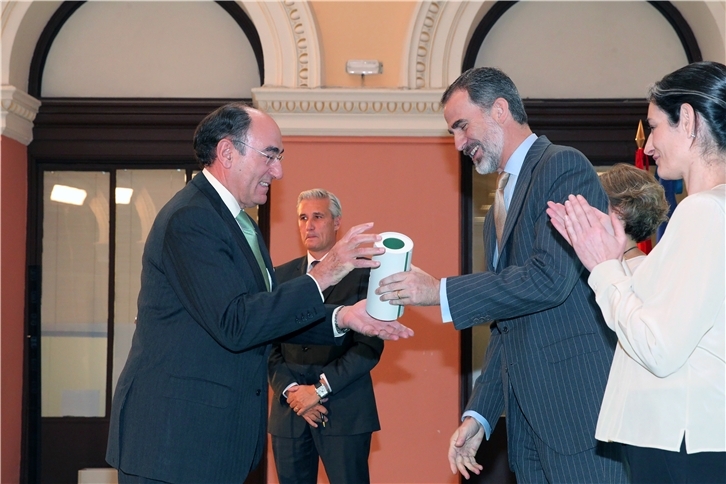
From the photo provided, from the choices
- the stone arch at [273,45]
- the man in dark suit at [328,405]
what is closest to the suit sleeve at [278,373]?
the man in dark suit at [328,405]

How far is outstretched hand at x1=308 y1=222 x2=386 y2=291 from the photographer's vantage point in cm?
246

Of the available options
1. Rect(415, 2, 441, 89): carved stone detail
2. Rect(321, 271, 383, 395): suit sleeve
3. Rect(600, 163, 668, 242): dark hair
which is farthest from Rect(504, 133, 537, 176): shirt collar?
Rect(415, 2, 441, 89): carved stone detail

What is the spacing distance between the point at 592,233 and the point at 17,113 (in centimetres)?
444

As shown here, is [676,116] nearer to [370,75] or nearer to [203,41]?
[370,75]

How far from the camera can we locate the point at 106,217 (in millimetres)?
5754

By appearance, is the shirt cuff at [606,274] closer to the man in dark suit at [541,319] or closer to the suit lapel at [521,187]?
the man in dark suit at [541,319]

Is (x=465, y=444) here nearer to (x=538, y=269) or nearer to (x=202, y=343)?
(x=538, y=269)

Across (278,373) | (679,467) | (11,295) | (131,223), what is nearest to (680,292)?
(679,467)

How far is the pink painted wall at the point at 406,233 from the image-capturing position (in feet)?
17.1

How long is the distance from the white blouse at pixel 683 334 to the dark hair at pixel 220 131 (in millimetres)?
1446

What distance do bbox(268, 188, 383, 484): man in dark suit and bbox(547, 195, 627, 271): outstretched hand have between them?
1952 millimetres

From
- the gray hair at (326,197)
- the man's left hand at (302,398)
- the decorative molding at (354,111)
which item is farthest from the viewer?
the decorative molding at (354,111)

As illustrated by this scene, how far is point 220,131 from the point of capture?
278cm

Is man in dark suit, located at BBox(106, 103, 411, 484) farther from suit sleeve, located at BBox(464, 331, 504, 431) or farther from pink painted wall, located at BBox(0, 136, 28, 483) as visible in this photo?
pink painted wall, located at BBox(0, 136, 28, 483)
